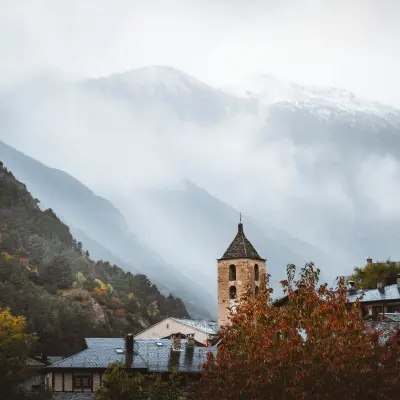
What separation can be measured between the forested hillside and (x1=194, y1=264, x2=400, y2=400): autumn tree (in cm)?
7296

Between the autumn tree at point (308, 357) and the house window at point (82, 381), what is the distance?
85.2 ft

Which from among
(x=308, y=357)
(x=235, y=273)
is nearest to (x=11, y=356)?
(x=235, y=273)

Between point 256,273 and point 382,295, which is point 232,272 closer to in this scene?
point 256,273

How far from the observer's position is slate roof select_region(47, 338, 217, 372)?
168 feet

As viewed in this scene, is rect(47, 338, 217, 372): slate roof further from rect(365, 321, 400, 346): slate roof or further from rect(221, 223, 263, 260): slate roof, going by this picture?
rect(221, 223, 263, 260): slate roof

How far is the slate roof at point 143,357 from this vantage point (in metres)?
51.2

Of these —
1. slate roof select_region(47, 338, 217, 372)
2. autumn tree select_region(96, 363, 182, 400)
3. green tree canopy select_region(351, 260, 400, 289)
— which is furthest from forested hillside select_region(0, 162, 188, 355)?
autumn tree select_region(96, 363, 182, 400)

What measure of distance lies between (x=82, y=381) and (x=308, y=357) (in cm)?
3010

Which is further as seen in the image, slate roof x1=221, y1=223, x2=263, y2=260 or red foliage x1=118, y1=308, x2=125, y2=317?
red foliage x1=118, y1=308, x2=125, y2=317

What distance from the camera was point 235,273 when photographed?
241 ft

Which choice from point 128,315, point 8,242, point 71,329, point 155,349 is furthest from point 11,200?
point 155,349

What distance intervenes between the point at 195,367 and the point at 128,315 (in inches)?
3207

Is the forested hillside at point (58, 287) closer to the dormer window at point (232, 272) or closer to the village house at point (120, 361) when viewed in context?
the dormer window at point (232, 272)

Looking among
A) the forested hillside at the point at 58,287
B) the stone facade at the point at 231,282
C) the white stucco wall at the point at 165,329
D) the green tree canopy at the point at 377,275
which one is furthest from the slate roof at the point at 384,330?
→ the forested hillside at the point at 58,287
